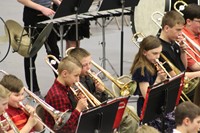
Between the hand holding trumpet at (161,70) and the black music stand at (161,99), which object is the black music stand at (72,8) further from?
the black music stand at (161,99)

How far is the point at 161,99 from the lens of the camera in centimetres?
521

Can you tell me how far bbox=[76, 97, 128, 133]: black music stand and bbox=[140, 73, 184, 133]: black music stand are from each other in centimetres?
30

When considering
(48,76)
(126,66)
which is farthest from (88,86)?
(126,66)

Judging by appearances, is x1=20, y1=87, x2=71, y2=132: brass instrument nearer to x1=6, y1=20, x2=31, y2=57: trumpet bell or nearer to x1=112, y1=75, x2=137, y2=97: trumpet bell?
x1=112, y1=75, x2=137, y2=97: trumpet bell

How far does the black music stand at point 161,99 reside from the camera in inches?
198

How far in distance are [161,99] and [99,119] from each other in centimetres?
76

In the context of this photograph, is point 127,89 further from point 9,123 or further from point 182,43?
point 9,123

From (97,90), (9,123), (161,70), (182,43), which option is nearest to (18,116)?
(9,123)

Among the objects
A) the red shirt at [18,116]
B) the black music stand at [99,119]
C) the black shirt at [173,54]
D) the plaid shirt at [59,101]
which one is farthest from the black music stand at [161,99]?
the red shirt at [18,116]

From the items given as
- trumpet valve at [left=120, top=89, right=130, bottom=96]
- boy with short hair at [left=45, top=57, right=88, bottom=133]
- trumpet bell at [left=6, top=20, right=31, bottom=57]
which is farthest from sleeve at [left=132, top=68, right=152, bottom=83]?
trumpet bell at [left=6, top=20, right=31, bottom=57]

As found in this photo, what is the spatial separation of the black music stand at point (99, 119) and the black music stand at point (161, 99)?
0.99 feet

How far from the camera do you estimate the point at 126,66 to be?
9.20 metres

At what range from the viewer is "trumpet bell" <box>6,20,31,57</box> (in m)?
7.11

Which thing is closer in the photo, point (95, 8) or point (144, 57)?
point (144, 57)
